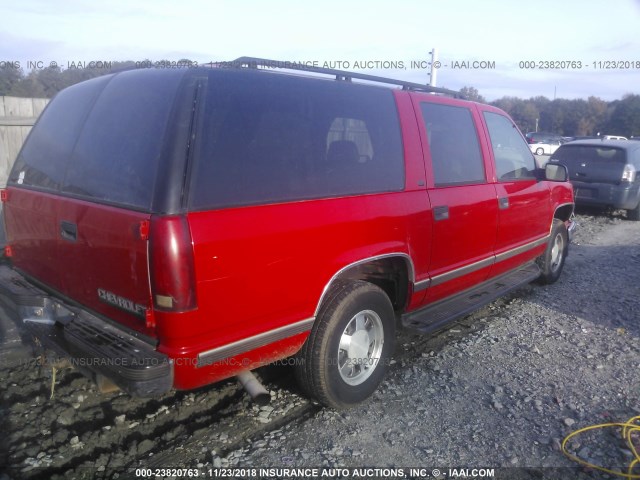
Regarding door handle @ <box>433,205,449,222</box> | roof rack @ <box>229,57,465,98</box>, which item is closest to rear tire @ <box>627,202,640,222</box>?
roof rack @ <box>229,57,465,98</box>

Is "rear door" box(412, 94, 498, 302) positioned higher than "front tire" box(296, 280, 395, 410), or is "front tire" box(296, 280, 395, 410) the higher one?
"rear door" box(412, 94, 498, 302)

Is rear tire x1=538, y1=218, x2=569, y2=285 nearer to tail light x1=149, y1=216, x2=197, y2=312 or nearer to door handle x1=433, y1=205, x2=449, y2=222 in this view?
door handle x1=433, y1=205, x2=449, y2=222

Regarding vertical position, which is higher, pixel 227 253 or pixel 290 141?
pixel 290 141

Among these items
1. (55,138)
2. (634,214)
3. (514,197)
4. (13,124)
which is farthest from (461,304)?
(634,214)

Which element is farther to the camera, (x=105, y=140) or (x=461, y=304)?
(x=461, y=304)

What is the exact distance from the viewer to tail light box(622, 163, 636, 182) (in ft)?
33.0

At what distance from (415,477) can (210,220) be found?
5.66ft

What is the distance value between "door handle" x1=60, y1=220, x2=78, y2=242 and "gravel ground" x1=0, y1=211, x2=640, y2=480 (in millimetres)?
1155

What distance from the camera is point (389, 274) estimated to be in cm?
359

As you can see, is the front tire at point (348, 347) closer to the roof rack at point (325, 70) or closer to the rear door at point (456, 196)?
the rear door at point (456, 196)

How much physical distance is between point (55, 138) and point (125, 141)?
89 cm

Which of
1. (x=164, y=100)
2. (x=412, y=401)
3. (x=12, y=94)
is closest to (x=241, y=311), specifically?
(x=164, y=100)

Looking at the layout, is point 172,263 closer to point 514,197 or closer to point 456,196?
point 456,196

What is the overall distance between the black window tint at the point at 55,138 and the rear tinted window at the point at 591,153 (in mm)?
10155
